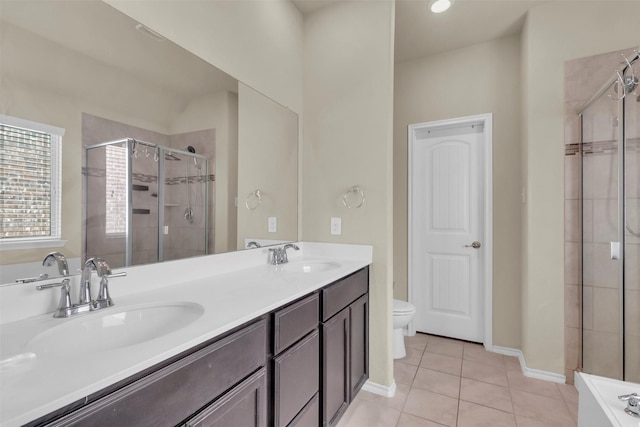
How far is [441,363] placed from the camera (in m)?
2.42

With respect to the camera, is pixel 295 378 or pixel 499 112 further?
pixel 499 112

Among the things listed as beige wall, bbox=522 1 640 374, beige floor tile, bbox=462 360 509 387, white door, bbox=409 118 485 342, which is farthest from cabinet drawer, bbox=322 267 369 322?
beige wall, bbox=522 1 640 374

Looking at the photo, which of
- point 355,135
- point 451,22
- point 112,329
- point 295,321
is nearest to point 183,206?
point 112,329

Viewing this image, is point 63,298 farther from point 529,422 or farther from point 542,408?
point 542,408

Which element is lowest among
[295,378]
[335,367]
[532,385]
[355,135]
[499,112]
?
[532,385]

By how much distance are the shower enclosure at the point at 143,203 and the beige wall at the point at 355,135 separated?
3.07 feet

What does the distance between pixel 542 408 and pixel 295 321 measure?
1.80 metres

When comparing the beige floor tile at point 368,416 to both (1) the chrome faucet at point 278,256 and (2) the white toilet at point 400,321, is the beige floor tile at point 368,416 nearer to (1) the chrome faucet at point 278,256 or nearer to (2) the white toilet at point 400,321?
(2) the white toilet at point 400,321

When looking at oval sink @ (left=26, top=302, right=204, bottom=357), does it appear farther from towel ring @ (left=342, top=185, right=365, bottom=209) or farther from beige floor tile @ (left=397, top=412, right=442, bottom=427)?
beige floor tile @ (left=397, top=412, right=442, bottom=427)

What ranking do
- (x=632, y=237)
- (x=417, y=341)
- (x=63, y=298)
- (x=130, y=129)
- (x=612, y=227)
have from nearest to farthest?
(x=63, y=298) < (x=130, y=129) < (x=632, y=237) < (x=612, y=227) < (x=417, y=341)

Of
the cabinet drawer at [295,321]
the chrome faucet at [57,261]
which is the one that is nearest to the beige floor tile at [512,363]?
the cabinet drawer at [295,321]

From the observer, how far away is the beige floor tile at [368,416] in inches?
67.4

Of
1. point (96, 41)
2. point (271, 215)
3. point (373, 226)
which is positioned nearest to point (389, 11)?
point (373, 226)

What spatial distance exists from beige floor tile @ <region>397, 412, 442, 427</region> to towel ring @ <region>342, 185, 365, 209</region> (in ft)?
4.28
